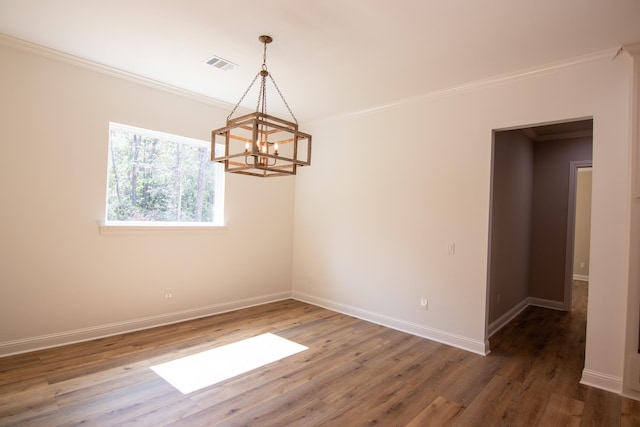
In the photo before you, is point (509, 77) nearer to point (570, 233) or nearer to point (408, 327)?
point (408, 327)

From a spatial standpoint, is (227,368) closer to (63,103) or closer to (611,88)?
(63,103)

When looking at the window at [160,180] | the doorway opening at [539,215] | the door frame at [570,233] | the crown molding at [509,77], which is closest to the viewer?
the crown molding at [509,77]

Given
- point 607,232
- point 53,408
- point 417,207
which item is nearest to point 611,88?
point 607,232

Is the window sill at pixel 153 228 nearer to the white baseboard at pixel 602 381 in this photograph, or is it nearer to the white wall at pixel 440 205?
the white wall at pixel 440 205

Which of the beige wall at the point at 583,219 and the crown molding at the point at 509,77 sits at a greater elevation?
the crown molding at the point at 509,77

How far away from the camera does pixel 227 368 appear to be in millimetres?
3010

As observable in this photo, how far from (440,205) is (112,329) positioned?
3.95m

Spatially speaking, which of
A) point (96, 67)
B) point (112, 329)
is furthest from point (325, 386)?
point (96, 67)

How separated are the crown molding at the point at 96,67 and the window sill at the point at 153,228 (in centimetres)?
163

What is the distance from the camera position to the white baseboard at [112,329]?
315 cm

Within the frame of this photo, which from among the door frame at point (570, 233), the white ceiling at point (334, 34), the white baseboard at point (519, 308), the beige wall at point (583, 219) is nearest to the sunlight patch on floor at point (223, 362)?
the white baseboard at point (519, 308)

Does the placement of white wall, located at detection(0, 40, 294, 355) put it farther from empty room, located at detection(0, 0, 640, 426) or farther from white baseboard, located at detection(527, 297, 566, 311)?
white baseboard, located at detection(527, 297, 566, 311)

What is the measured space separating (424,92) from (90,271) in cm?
422

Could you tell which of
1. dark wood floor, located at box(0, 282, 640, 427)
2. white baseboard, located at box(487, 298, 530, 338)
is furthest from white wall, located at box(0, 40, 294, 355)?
white baseboard, located at box(487, 298, 530, 338)
